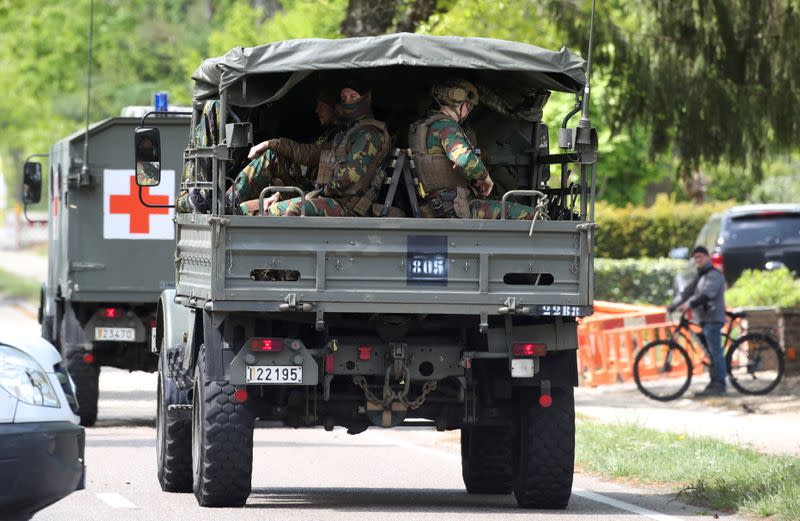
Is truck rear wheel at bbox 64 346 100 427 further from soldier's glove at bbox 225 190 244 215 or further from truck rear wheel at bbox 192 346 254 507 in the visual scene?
truck rear wheel at bbox 192 346 254 507

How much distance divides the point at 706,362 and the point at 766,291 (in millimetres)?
3263

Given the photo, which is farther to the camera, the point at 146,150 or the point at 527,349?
the point at 146,150

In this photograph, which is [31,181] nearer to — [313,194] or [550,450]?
[313,194]

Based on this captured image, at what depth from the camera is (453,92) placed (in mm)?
11289

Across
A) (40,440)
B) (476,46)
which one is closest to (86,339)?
(476,46)

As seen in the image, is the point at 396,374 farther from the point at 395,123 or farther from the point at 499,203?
the point at 395,123

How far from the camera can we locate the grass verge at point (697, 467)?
1102 cm

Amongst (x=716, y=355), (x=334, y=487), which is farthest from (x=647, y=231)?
(x=334, y=487)

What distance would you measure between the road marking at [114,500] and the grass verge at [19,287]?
2974cm

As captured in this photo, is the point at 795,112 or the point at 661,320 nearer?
the point at 795,112

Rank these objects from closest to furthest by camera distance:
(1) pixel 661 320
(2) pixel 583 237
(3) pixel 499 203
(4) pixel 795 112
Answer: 1. (2) pixel 583 237
2. (3) pixel 499 203
3. (4) pixel 795 112
4. (1) pixel 661 320

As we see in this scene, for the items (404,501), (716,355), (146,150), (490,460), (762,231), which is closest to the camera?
(404,501)

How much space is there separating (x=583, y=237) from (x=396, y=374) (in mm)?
1323

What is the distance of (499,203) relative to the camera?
11.2 metres
